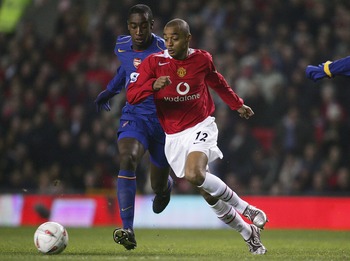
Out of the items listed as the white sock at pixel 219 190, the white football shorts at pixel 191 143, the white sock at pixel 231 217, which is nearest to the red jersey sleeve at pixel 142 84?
the white football shorts at pixel 191 143

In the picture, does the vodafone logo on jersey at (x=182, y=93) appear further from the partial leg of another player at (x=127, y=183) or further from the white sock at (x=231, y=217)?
the white sock at (x=231, y=217)

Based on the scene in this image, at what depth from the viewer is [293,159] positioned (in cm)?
1363

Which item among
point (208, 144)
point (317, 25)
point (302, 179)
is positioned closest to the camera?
A: point (208, 144)

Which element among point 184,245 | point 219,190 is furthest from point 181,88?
point 184,245

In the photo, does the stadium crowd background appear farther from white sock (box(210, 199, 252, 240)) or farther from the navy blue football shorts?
white sock (box(210, 199, 252, 240))

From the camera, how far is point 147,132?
859 cm

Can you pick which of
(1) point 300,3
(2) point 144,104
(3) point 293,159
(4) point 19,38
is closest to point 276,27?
(1) point 300,3

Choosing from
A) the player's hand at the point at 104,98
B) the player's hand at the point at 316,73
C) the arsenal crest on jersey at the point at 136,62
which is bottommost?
the player's hand at the point at 104,98

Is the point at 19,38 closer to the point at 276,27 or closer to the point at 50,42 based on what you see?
→ the point at 50,42

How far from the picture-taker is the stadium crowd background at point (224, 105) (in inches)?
540

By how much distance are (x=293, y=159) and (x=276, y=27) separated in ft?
9.36

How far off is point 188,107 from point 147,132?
0.80 m

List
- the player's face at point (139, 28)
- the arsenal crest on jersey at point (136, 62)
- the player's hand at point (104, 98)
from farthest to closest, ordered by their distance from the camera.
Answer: the player's hand at point (104, 98) → the arsenal crest on jersey at point (136, 62) → the player's face at point (139, 28)

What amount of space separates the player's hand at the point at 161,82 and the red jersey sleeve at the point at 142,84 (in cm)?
19
